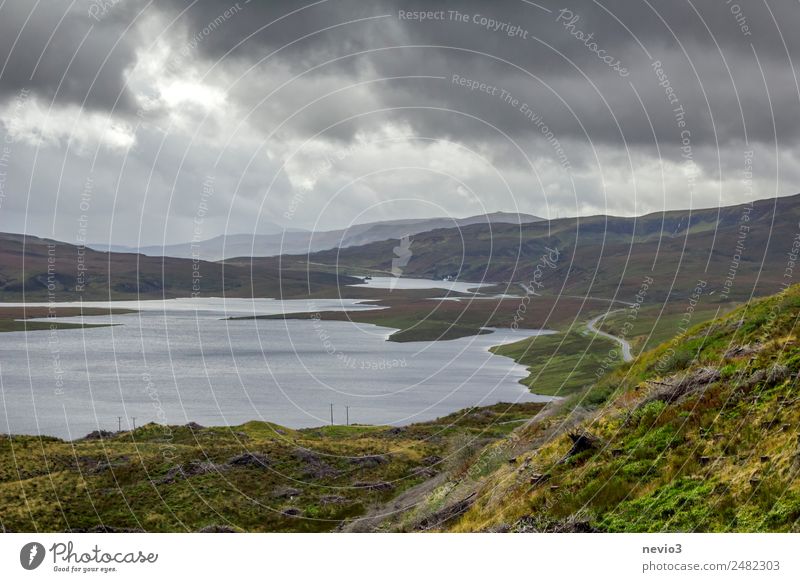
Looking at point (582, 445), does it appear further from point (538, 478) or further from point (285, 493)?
point (285, 493)

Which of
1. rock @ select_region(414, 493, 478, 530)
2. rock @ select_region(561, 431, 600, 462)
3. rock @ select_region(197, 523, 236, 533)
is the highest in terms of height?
rock @ select_region(561, 431, 600, 462)

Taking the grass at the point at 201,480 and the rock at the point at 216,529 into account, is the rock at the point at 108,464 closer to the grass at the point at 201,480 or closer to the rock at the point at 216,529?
the grass at the point at 201,480

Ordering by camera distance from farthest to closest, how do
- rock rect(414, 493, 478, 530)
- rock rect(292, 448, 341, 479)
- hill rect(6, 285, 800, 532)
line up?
rock rect(292, 448, 341, 479)
rock rect(414, 493, 478, 530)
hill rect(6, 285, 800, 532)

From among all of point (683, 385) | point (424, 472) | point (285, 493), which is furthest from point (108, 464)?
point (683, 385)

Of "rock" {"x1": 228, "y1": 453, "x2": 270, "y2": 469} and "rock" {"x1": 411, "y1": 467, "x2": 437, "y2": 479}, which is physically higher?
"rock" {"x1": 228, "y1": 453, "x2": 270, "y2": 469}

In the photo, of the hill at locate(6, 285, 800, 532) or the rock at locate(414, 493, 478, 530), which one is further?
the rock at locate(414, 493, 478, 530)

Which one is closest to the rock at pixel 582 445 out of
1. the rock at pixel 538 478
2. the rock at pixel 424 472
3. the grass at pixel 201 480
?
the rock at pixel 538 478

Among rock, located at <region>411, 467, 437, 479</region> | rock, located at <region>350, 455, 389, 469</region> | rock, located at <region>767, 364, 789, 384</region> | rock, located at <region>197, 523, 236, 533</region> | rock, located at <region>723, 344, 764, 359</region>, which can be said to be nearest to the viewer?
rock, located at <region>767, 364, 789, 384</region>

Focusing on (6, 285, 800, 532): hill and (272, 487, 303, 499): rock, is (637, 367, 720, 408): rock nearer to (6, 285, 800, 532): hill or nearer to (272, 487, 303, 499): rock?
(6, 285, 800, 532): hill

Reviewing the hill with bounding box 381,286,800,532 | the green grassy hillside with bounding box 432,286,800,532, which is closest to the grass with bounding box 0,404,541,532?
the hill with bounding box 381,286,800,532
